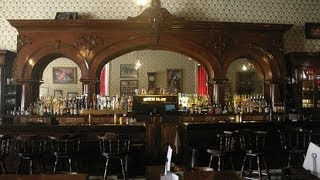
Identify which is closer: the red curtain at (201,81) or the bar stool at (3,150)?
the bar stool at (3,150)

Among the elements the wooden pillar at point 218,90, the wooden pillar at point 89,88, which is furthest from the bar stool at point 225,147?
the wooden pillar at point 89,88

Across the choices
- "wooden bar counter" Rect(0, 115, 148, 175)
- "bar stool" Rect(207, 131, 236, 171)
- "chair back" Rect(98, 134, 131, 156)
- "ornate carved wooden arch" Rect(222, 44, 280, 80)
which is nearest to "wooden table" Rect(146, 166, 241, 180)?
"chair back" Rect(98, 134, 131, 156)

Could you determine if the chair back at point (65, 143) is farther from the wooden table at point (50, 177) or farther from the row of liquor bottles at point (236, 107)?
the row of liquor bottles at point (236, 107)

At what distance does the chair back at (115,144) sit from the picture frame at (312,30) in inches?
274

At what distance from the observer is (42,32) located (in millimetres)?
9664

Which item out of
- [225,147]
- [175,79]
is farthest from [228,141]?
[175,79]

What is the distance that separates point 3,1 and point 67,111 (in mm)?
3711

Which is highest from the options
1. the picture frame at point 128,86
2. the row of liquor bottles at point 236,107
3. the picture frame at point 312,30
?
the picture frame at point 312,30

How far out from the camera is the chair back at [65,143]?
6.48 m

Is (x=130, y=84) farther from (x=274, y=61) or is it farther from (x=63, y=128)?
(x=63, y=128)

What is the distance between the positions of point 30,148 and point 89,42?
12.4 ft

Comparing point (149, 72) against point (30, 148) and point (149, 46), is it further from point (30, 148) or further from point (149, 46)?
point (30, 148)

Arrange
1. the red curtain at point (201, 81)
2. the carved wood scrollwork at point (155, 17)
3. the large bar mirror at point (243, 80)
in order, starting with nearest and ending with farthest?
the carved wood scrollwork at point (155, 17) → the large bar mirror at point (243, 80) → the red curtain at point (201, 81)

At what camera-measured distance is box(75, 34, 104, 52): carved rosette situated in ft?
31.8
